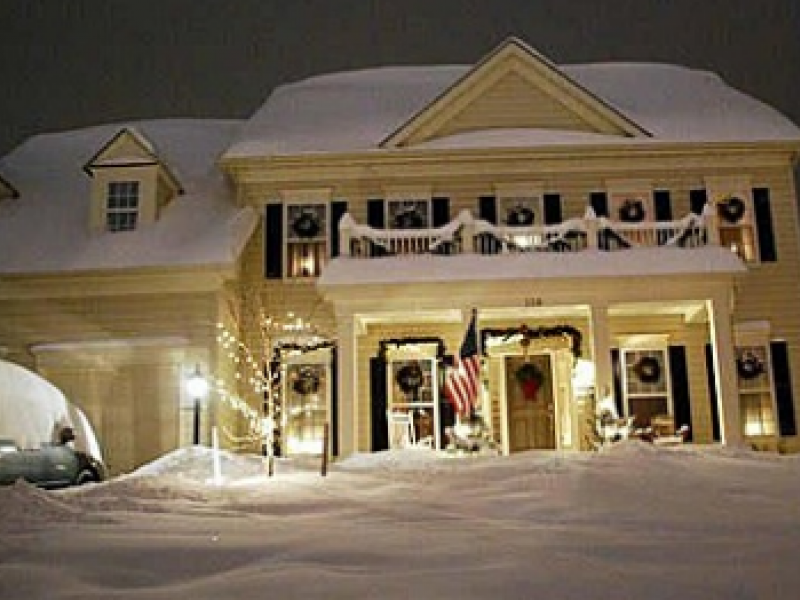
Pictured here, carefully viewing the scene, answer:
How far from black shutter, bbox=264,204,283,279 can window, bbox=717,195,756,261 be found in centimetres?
824

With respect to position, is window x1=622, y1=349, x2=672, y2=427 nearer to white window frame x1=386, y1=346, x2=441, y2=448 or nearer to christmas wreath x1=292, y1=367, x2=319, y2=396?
white window frame x1=386, y1=346, x2=441, y2=448

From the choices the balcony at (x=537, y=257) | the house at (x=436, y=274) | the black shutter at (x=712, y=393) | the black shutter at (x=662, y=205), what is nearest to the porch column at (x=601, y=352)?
the house at (x=436, y=274)

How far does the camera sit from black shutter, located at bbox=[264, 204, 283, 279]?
16859 mm

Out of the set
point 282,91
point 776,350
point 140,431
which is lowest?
point 140,431

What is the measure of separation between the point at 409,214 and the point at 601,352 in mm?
4925

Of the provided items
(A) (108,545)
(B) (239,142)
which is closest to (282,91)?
(B) (239,142)

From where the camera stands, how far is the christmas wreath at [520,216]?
17.0 meters

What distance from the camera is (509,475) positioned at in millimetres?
9141

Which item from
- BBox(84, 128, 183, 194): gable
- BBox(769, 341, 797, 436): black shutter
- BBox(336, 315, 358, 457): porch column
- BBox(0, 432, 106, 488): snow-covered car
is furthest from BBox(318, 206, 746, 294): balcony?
BBox(0, 432, 106, 488): snow-covered car

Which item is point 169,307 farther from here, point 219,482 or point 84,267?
point 219,482

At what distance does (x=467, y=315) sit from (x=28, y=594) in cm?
1060

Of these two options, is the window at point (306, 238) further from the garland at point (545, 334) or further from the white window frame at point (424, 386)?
the garland at point (545, 334)

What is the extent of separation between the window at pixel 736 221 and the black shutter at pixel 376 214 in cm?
631

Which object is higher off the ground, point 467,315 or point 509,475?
point 467,315
